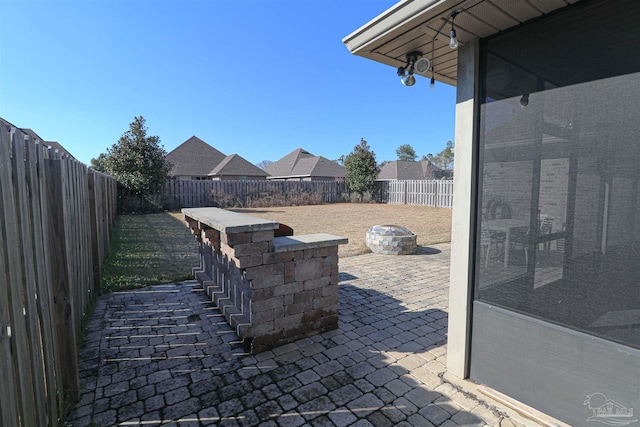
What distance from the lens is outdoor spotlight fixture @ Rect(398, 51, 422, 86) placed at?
2486 millimetres

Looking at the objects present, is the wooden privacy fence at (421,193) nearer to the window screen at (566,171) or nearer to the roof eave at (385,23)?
the window screen at (566,171)

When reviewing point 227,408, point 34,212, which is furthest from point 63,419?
point 34,212

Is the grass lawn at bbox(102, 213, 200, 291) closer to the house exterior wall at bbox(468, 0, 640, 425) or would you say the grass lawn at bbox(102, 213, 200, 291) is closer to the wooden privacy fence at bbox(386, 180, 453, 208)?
the house exterior wall at bbox(468, 0, 640, 425)

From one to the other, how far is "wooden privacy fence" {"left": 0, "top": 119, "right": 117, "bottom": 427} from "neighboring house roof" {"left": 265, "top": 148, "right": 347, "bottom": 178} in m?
29.7

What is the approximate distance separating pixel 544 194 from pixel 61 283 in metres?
3.32

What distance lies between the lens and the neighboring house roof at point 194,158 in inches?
1091

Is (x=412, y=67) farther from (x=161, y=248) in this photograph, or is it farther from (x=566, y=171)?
(x=161, y=248)

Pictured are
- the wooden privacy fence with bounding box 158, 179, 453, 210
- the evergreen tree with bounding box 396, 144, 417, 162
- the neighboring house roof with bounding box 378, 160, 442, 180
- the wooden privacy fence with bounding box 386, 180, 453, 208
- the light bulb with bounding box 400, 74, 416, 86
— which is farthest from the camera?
the evergreen tree with bounding box 396, 144, 417, 162

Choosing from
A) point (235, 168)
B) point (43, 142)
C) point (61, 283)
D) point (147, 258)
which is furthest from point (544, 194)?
point (235, 168)

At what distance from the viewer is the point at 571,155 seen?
5.73 ft

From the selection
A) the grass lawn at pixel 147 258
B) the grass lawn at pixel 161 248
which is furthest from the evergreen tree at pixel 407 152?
the grass lawn at pixel 147 258

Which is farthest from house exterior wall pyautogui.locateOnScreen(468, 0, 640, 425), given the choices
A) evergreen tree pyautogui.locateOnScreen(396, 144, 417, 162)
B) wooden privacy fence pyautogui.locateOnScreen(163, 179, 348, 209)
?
evergreen tree pyautogui.locateOnScreen(396, 144, 417, 162)

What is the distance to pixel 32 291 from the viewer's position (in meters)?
1.61

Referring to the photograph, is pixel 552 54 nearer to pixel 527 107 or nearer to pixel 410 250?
pixel 527 107
